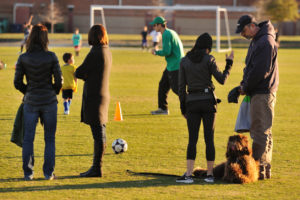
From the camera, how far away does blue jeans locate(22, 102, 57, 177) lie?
7.58 m

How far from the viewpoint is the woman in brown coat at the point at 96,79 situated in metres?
7.79

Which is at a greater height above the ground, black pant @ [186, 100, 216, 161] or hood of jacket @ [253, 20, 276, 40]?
hood of jacket @ [253, 20, 276, 40]

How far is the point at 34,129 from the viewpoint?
7730 mm

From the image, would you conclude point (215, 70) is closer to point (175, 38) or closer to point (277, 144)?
point (277, 144)

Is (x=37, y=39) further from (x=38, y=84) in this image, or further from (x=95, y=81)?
(x=95, y=81)

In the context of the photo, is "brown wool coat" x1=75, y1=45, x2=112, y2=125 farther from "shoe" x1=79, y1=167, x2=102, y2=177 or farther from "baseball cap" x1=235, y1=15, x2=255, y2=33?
"baseball cap" x1=235, y1=15, x2=255, y2=33

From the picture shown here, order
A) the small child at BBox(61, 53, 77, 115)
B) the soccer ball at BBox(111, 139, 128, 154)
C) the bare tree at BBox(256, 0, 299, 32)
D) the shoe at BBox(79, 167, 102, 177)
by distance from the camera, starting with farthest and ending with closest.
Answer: the bare tree at BBox(256, 0, 299, 32) → the small child at BBox(61, 53, 77, 115) → the soccer ball at BBox(111, 139, 128, 154) → the shoe at BBox(79, 167, 102, 177)

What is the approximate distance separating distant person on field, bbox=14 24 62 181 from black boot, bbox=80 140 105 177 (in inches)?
24.2

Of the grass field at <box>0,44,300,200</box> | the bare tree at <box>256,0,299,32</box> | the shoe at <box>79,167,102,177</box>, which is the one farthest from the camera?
the bare tree at <box>256,0,299,32</box>

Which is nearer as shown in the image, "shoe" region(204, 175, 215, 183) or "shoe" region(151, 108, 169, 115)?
"shoe" region(204, 175, 215, 183)

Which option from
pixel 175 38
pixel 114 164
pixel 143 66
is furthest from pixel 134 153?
pixel 143 66

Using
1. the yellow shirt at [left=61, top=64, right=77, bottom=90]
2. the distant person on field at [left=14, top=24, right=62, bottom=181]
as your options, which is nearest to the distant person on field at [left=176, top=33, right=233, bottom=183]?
the distant person on field at [left=14, top=24, right=62, bottom=181]

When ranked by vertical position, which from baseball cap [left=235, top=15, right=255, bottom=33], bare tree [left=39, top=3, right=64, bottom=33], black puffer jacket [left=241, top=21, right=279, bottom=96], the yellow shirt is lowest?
the yellow shirt

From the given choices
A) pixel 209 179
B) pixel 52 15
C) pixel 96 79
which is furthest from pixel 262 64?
pixel 52 15
